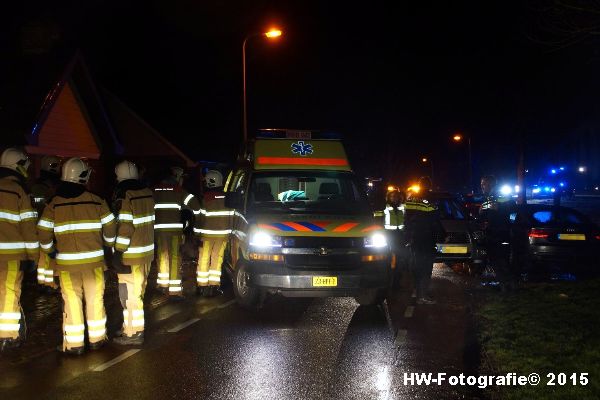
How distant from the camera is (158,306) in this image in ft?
31.0

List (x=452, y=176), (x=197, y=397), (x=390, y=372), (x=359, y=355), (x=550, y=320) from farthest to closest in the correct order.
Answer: (x=452, y=176) < (x=550, y=320) < (x=359, y=355) < (x=390, y=372) < (x=197, y=397)

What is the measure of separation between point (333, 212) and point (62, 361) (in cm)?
404

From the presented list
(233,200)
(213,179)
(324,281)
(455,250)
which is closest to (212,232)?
(213,179)

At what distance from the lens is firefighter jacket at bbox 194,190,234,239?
988cm

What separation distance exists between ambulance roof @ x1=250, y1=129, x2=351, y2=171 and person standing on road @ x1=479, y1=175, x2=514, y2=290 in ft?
13.1

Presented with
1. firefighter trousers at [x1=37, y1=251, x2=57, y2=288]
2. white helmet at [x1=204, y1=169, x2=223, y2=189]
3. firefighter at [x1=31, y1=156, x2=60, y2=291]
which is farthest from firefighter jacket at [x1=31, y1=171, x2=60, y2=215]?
white helmet at [x1=204, y1=169, x2=223, y2=189]

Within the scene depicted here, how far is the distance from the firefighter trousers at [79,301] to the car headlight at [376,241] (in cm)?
353

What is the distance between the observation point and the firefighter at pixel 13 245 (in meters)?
6.80

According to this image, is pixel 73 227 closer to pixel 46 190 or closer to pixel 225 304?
pixel 225 304

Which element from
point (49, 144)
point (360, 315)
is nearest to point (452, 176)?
point (49, 144)

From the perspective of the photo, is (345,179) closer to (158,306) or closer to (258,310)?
(258,310)

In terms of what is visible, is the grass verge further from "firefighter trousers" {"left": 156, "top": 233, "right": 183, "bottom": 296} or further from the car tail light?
"firefighter trousers" {"left": 156, "top": 233, "right": 183, "bottom": 296}

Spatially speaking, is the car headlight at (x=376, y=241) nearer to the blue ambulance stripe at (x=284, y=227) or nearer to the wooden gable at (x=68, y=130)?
the blue ambulance stripe at (x=284, y=227)

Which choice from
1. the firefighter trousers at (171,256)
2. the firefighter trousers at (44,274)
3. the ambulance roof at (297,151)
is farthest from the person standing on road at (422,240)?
the firefighter trousers at (44,274)
